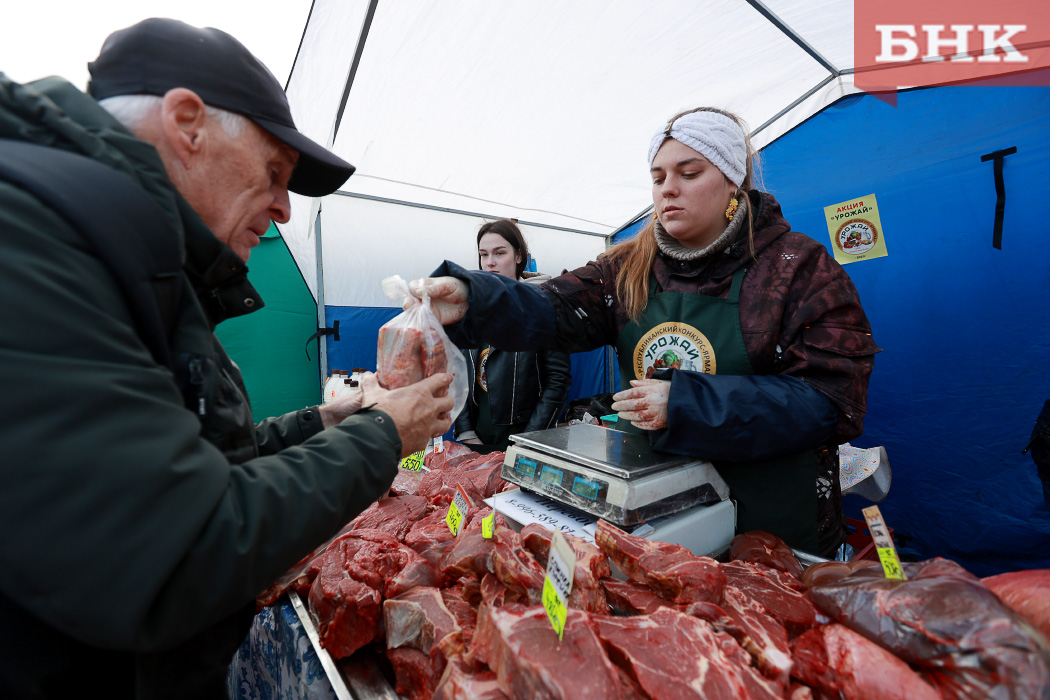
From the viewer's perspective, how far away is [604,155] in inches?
198

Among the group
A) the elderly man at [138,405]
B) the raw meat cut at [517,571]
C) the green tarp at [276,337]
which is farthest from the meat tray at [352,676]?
the green tarp at [276,337]

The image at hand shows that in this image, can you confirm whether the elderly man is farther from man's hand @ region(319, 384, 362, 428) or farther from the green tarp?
the green tarp

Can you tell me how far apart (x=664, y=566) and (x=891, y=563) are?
0.55 metres

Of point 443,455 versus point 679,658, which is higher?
point 679,658

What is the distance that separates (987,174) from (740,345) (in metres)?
3.08

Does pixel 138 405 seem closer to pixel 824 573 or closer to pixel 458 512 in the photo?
pixel 458 512

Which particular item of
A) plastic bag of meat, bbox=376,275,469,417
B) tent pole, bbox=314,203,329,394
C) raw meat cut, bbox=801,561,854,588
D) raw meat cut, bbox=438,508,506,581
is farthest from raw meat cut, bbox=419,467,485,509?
tent pole, bbox=314,203,329,394

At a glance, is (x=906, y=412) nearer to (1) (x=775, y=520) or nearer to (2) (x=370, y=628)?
(1) (x=775, y=520)

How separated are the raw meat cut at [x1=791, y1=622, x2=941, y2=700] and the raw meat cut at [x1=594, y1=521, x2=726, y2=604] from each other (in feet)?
0.78

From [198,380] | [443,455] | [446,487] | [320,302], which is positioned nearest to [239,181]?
[198,380]

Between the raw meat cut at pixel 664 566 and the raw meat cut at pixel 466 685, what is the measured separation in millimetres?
502

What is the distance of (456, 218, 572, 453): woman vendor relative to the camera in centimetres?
445

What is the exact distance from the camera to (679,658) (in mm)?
1047

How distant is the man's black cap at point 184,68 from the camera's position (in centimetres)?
108
